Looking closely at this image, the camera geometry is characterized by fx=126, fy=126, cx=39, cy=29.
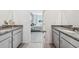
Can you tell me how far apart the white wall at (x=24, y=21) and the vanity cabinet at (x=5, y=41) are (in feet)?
0.68

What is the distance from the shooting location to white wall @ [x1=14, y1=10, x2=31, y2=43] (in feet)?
5.79

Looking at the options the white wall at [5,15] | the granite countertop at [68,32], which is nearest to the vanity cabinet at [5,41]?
the white wall at [5,15]

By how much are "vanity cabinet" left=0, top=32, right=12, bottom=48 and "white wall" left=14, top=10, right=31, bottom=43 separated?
0.68ft

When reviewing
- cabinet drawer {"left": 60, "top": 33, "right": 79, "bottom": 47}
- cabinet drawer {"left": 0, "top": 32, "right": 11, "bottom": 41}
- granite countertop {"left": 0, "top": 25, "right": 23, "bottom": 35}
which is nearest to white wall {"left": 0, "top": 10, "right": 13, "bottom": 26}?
granite countertop {"left": 0, "top": 25, "right": 23, "bottom": 35}

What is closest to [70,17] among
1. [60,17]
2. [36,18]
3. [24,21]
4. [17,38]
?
[60,17]

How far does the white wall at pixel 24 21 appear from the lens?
1.76 metres

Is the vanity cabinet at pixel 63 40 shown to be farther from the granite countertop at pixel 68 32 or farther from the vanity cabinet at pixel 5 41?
the vanity cabinet at pixel 5 41

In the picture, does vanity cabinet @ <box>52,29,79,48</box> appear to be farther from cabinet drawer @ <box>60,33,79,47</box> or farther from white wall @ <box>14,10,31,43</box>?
white wall @ <box>14,10,31,43</box>

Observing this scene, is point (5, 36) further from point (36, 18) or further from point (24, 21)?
point (36, 18)
